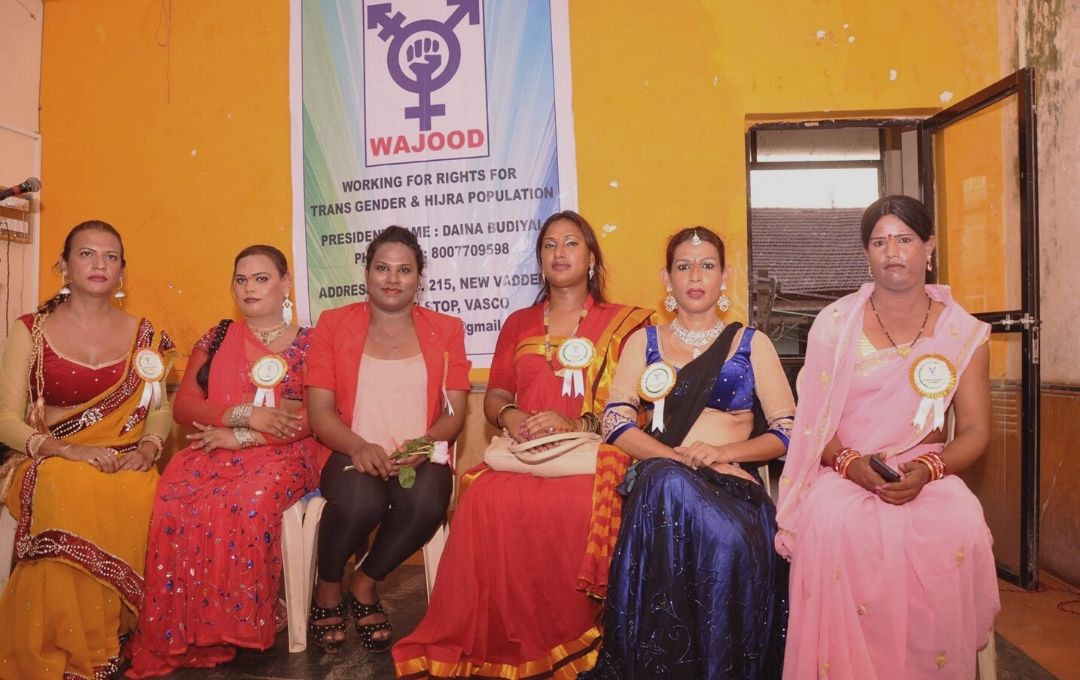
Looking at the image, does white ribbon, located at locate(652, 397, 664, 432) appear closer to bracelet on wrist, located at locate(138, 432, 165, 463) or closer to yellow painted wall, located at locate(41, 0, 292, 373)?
bracelet on wrist, located at locate(138, 432, 165, 463)

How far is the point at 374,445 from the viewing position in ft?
10.6

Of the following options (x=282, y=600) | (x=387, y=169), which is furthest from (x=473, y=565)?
(x=387, y=169)

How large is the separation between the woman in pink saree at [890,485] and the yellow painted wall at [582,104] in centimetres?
150

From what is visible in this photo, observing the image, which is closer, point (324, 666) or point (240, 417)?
point (324, 666)

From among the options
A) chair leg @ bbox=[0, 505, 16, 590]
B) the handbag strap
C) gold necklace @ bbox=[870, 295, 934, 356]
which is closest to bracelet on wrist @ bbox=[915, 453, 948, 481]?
gold necklace @ bbox=[870, 295, 934, 356]

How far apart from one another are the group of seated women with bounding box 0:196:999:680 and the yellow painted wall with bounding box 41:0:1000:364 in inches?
39.8

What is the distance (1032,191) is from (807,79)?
1312 mm

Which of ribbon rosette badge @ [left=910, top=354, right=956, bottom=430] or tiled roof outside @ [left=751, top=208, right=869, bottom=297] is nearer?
ribbon rosette badge @ [left=910, top=354, right=956, bottom=430]

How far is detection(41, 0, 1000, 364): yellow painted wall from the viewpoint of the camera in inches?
170

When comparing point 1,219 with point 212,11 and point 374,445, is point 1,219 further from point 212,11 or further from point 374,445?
point 374,445

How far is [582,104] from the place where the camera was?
4453mm

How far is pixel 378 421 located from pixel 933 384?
2.21 m

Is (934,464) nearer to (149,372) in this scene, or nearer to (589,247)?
(589,247)

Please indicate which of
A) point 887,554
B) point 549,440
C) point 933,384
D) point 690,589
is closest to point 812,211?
point 933,384
